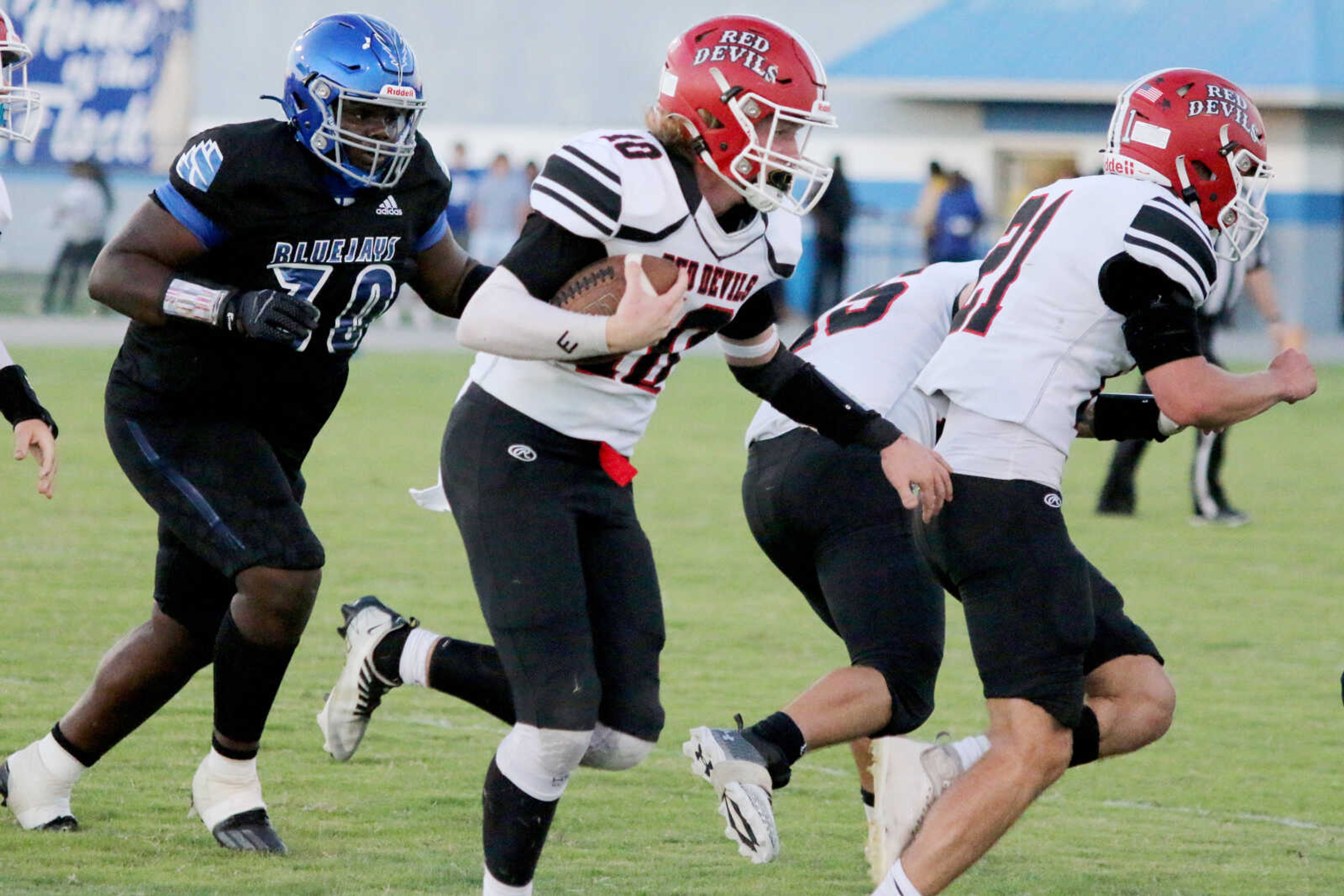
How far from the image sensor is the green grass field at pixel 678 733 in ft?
14.3

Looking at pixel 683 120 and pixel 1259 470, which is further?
pixel 1259 470

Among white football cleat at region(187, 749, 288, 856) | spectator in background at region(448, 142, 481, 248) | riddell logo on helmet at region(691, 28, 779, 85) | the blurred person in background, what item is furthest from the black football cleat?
spectator in background at region(448, 142, 481, 248)

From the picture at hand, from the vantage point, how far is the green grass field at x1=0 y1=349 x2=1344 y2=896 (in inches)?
171

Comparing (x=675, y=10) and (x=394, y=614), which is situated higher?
(x=394, y=614)

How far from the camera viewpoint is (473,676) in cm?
419

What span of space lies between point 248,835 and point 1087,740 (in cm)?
190

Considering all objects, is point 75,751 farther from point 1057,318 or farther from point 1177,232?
point 1177,232

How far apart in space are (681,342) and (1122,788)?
225cm

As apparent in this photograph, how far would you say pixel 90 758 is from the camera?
4.47 m

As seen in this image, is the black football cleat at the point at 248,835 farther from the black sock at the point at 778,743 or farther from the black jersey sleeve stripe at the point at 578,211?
the black jersey sleeve stripe at the point at 578,211

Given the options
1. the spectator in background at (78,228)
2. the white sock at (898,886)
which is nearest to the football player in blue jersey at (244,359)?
the white sock at (898,886)

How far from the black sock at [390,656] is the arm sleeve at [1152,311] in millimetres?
1744

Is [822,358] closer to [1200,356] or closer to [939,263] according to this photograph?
[939,263]

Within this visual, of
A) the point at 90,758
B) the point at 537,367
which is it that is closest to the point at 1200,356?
the point at 537,367
